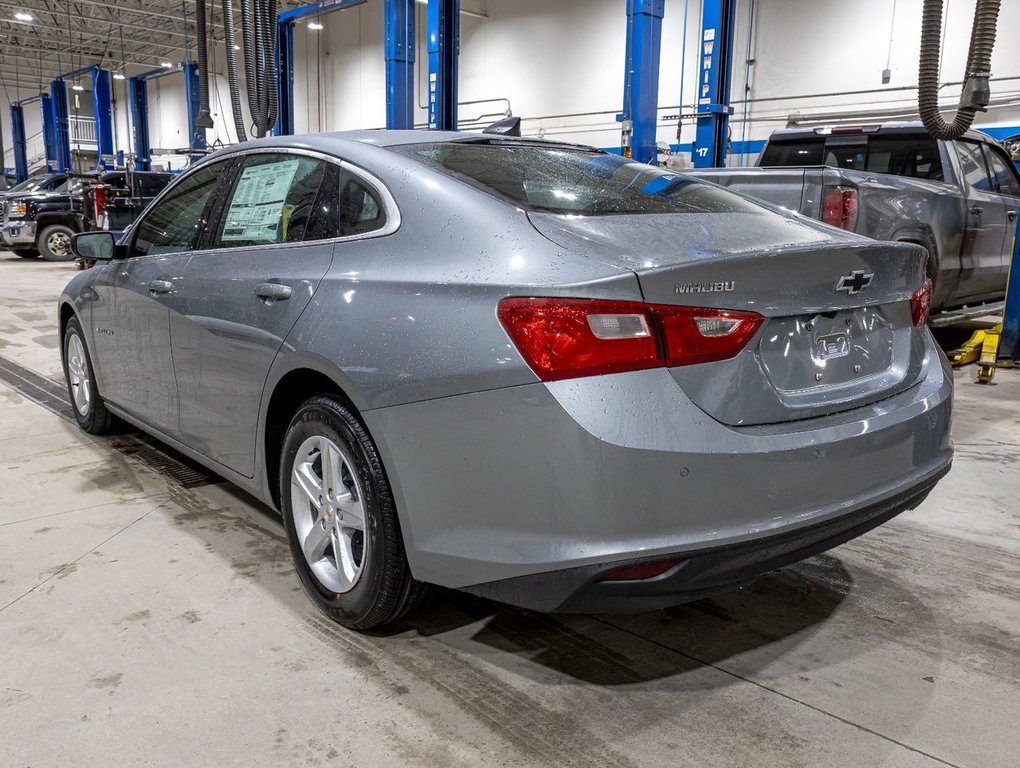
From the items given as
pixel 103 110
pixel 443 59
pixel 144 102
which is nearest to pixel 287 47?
pixel 443 59

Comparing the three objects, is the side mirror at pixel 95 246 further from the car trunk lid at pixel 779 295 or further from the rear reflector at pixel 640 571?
the rear reflector at pixel 640 571

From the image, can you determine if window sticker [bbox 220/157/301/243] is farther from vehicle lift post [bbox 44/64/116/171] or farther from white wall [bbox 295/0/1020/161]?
vehicle lift post [bbox 44/64/116/171]

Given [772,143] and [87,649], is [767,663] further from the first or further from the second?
[772,143]

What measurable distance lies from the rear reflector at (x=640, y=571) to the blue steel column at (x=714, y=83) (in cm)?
809

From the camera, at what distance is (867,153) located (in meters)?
7.12

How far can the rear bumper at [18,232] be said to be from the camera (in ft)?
52.9

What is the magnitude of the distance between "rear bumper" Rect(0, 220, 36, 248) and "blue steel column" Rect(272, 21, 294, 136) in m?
6.29

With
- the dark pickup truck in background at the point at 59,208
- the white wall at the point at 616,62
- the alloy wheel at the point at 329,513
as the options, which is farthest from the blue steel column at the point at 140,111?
the alloy wheel at the point at 329,513

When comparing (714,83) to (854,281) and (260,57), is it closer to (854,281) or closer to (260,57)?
(260,57)

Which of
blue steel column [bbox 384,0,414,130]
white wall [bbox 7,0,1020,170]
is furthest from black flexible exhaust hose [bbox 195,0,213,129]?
white wall [bbox 7,0,1020,170]

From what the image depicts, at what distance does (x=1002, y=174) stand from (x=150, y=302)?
740 centimetres

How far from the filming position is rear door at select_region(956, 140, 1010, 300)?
6621 mm

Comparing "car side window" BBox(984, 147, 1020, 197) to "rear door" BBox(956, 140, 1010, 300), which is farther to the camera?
"car side window" BBox(984, 147, 1020, 197)

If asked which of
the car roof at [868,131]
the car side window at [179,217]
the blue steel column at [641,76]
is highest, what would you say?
the blue steel column at [641,76]
